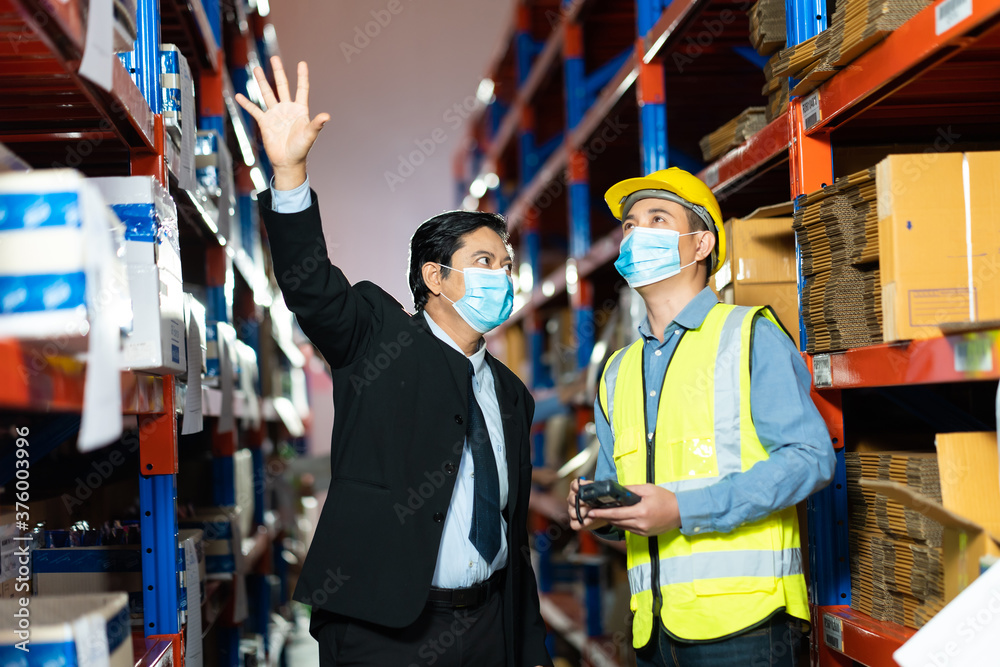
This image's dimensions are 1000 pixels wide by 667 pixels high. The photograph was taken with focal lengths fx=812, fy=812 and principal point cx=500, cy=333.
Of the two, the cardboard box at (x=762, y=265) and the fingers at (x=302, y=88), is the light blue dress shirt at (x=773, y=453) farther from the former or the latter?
the fingers at (x=302, y=88)

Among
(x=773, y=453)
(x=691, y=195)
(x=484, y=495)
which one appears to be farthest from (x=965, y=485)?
(x=484, y=495)

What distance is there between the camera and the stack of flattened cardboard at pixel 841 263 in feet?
6.18

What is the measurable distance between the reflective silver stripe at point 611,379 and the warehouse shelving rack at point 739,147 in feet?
1.69

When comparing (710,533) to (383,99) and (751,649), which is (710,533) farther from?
(383,99)

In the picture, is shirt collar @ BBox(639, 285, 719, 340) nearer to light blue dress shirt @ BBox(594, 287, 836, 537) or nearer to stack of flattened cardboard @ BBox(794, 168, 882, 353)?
light blue dress shirt @ BBox(594, 287, 836, 537)

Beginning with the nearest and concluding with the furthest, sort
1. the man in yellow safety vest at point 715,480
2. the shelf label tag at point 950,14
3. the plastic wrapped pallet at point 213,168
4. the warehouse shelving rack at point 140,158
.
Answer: the warehouse shelving rack at point 140,158
the shelf label tag at point 950,14
the man in yellow safety vest at point 715,480
the plastic wrapped pallet at point 213,168

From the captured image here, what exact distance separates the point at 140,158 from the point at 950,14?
5.94 feet

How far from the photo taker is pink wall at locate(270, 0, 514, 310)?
856cm

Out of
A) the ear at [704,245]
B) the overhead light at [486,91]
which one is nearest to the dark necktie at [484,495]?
the ear at [704,245]

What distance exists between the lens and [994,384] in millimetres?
2670

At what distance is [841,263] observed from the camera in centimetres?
201

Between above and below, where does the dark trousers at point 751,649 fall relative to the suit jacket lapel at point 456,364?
below

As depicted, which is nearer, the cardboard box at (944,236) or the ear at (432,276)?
the cardboard box at (944,236)

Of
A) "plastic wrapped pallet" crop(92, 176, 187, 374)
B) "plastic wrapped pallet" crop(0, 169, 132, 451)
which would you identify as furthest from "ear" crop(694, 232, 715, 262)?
"plastic wrapped pallet" crop(0, 169, 132, 451)
